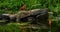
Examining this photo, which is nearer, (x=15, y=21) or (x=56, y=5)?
(x=15, y=21)

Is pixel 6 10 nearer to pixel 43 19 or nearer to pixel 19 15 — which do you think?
pixel 19 15

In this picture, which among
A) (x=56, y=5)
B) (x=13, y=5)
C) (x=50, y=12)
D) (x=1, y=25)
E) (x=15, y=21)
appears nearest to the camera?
(x=1, y=25)

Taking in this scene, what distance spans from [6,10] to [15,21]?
2048 millimetres

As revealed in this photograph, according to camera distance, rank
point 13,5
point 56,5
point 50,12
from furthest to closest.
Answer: point 13,5, point 56,5, point 50,12

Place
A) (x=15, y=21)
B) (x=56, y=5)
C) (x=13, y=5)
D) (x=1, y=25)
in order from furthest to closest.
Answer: (x=13, y=5), (x=56, y=5), (x=15, y=21), (x=1, y=25)

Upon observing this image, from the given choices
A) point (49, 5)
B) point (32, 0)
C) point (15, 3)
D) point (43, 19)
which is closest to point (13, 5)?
point (15, 3)

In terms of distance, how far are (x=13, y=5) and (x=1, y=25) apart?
3.06 metres

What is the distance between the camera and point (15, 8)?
11484mm

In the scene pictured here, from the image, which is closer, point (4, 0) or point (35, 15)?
point (35, 15)

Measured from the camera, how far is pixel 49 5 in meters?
11.2

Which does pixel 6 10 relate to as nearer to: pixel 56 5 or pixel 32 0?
pixel 32 0

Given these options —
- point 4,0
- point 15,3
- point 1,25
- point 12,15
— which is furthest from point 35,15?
point 4,0

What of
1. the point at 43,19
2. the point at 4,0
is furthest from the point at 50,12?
the point at 4,0

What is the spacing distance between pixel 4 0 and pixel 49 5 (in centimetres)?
261
